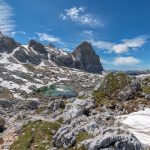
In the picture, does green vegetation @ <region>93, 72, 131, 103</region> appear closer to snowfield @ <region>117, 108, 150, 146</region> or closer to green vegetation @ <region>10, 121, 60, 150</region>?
green vegetation @ <region>10, 121, 60, 150</region>

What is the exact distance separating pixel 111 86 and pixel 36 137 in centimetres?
1882

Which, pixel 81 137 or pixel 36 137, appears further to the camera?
pixel 36 137

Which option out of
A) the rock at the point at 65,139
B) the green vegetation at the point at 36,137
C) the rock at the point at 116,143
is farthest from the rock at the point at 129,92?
the rock at the point at 116,143

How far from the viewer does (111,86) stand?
188 feet

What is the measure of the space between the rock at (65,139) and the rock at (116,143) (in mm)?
5013

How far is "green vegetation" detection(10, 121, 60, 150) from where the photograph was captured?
4125 cm

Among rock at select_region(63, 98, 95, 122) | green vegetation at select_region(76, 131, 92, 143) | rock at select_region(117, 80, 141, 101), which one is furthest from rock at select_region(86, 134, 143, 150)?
rock at select_region(117, 80, 141, 101)

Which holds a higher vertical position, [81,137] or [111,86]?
[111,86]

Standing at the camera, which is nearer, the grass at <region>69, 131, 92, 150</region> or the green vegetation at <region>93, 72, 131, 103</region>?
the grass at <region>69, 131, 92, 150</region>

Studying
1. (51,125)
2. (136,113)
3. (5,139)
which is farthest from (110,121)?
(5,139)

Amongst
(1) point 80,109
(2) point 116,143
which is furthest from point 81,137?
(1) point 80,109

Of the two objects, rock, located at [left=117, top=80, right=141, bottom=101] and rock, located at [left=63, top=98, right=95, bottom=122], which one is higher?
rock, located at [left=117, top=80, right=141, bottom=101]

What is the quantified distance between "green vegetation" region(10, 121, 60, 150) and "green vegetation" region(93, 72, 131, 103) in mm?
10280

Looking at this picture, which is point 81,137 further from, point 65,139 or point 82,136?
point 65,139
